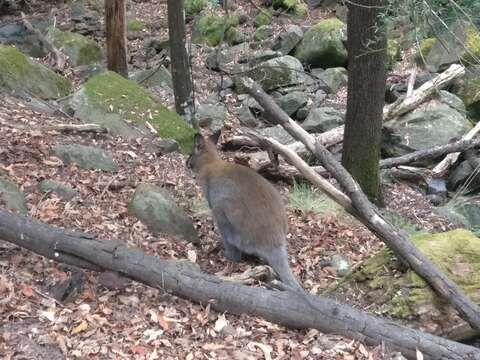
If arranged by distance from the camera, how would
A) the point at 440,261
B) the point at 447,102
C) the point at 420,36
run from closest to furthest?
the point at 420,36
the point at 440,261
the point at 447,102

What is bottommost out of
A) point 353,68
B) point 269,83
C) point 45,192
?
point 269,83

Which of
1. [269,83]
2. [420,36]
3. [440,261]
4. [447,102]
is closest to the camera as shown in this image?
[420,36]

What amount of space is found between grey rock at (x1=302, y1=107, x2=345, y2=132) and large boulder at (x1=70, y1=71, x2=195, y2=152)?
3.06m

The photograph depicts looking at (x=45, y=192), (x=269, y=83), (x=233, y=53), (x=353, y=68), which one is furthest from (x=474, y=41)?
(x=45, y=192)

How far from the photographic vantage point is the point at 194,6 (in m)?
20.2

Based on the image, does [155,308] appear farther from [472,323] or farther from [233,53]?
[233,53]

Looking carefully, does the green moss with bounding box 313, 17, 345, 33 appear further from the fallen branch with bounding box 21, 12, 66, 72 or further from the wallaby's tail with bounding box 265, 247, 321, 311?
the wallaby's tail with bounding box 265, 247, 321, 311

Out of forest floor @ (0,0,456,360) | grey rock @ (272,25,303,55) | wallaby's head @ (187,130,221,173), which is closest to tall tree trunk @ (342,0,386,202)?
forest floor @ (0,0,456,360)

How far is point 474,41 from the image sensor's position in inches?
568

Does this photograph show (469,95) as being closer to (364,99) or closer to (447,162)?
(447,162)

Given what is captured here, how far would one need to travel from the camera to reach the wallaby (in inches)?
228

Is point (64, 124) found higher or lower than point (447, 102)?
higher

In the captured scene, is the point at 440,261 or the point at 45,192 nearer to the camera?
the point at 440,261

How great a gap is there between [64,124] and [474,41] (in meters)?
10.3
